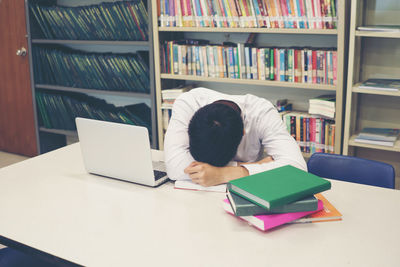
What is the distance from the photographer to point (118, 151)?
1.64 meters

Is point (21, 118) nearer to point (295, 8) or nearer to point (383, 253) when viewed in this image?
point (295, 8)

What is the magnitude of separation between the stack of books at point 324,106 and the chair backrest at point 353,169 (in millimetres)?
804

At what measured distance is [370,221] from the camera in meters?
1.38

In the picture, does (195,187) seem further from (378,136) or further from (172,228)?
(378,136)

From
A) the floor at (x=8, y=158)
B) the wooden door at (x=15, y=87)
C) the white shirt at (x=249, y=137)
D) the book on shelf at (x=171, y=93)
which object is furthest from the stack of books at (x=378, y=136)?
the floor at (x=8, y=158)

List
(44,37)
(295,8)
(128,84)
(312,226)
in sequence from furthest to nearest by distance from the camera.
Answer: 1. (44,37)
2. (128,84)
3. (295,8)
4. (312,226)

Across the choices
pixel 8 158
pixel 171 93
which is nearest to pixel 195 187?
pixel 171 93

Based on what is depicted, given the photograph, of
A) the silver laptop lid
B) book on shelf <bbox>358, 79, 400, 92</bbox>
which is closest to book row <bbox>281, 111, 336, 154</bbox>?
book on shelf <bbox>358, 79, 400, 92</bbox>

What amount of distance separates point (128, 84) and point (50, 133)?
1.10 meters

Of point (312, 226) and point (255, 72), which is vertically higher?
point (255, 72)

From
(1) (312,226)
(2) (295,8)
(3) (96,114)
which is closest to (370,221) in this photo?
(1) (312,226)

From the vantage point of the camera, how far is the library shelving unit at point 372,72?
2.53 m

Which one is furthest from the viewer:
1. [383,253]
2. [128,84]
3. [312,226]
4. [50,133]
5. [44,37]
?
[50,133]

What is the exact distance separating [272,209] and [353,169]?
71cm
